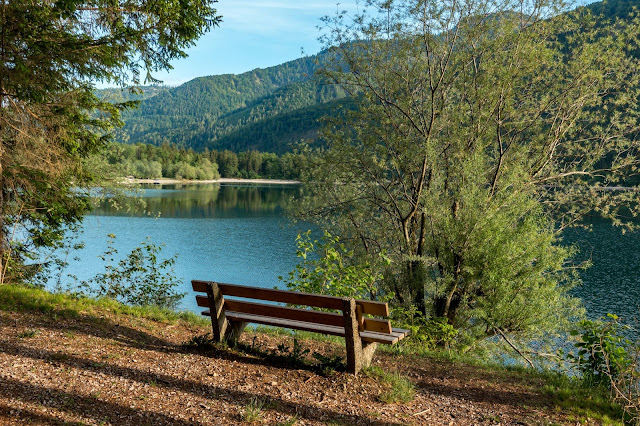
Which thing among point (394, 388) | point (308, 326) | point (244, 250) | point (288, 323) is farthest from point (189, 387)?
point (244, 250)

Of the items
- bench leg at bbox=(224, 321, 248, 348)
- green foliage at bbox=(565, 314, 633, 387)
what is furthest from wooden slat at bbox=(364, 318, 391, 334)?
green foliage at bbox=(565, 314, 633, 387)

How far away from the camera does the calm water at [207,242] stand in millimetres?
23141

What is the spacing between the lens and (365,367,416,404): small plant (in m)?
4.93

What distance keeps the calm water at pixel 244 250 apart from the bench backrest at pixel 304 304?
814 cm

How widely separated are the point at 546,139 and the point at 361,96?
522 cm

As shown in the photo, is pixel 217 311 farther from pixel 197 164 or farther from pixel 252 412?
pixel 197 164

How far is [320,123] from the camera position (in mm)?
13789

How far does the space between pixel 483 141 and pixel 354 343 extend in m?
9.26

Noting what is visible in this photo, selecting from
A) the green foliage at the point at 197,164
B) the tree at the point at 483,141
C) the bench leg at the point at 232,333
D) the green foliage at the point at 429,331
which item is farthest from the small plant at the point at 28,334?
the green foliage at the point at 197,164

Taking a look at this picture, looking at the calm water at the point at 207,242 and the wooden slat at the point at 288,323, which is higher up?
the wooden slat at the point at 288,323

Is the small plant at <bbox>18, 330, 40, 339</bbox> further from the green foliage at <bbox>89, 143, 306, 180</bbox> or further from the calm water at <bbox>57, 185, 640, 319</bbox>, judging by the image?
the green foliage at <bbox>89, 143, 306, 180</bbox>

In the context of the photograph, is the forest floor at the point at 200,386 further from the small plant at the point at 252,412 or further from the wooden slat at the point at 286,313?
the wooden slat at the point at 286,313

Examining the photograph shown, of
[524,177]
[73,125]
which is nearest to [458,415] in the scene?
[524,177]

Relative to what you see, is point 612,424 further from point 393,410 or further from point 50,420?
point 50,420
